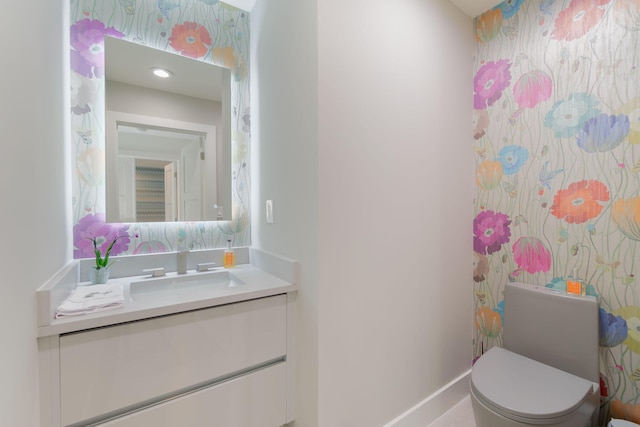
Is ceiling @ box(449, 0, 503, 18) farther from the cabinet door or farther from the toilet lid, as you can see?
the cabinet door

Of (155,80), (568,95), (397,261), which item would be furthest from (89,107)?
(568,95)

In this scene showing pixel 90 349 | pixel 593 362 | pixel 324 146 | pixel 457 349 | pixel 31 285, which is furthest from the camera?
pixel 457 349

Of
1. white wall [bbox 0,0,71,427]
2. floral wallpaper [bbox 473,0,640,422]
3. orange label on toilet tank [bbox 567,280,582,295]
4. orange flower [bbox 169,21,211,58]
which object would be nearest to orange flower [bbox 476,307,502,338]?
floral wallpaper [bbox 473,0,640,422]

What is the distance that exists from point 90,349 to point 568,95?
258 centimetres

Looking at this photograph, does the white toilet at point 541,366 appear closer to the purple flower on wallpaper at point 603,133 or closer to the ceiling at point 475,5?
the purple flower on wallpaper at point 603,133

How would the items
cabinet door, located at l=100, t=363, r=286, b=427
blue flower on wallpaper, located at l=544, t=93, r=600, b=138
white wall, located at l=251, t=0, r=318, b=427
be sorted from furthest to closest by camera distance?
1. blue flower on wallpaper, located at l=544, t=93, r=600, b=138
2. white wall, located at l=251, t=0, r=318, b=427
3. cabinet door, located at l=100, t=363, r=286, b=427

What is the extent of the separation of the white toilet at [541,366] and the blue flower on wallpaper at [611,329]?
126 mm

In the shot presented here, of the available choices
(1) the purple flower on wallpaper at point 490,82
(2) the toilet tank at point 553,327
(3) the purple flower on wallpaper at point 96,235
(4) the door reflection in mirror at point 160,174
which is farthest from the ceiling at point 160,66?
(2) the toilet tank at point 553,327

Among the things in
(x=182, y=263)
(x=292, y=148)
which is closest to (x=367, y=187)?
(x=292, y=148)

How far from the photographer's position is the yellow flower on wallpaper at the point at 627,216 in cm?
139

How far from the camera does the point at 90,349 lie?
1.00 metres

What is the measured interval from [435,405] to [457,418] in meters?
0.17

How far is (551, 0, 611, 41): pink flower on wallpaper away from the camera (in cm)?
149

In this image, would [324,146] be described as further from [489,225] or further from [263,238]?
[489,225]
